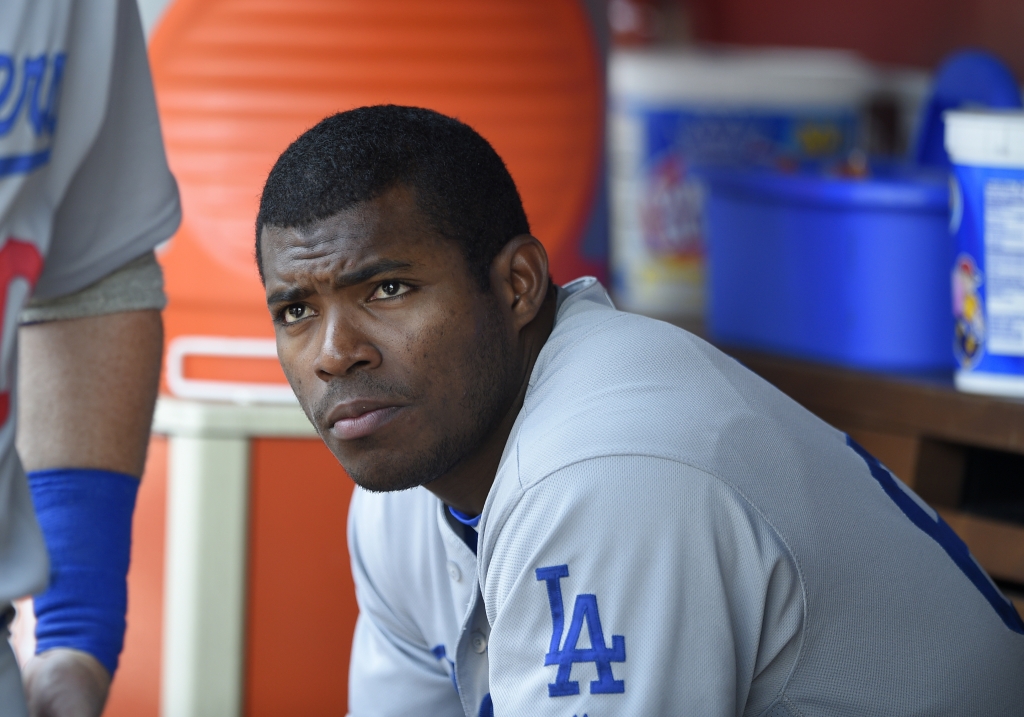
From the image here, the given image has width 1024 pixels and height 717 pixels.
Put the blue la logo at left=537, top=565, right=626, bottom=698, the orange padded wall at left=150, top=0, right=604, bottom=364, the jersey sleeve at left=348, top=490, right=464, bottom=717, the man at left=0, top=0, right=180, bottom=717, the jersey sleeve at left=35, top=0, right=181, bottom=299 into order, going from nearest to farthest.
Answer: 1. the blue la logo at left=537, top=565, right=626, bottom=698
2. the man at left=0, top=0, right=180, bottom=717
3. the jersey sleeve at left=35, top=0, right=181, bottom=299
4. the jersey sleeve at left=348, top=490, right=464, bottom=717
5. the orange padded wall at left=150, top=0, right=604, bottom=364

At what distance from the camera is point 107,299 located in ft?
3.44

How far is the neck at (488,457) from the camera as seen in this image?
1.04 meters

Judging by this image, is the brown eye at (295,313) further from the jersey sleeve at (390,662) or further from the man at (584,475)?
the jersey sleeve at (390,662)

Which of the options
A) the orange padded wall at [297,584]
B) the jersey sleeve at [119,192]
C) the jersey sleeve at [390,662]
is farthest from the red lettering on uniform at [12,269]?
the orange padded wall at [297,584]

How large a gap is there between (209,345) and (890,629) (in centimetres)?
91

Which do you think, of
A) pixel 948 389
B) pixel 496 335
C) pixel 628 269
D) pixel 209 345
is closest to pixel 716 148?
pixel 628 269

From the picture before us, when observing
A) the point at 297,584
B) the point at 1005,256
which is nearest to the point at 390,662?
the point at 297,584

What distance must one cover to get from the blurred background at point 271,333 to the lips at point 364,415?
57cm

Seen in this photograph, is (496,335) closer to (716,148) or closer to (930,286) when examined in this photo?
(930,286)

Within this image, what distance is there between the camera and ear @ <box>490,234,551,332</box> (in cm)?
104

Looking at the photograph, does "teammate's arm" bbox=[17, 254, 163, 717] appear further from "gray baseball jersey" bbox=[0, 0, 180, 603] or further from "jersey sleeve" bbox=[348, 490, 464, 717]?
"jersey sleeve" bbox=[348, 490, 464, 717]

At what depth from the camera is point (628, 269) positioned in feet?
6.64

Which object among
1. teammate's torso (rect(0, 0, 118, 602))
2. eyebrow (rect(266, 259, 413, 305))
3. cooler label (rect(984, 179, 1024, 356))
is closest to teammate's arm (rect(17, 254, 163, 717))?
teammate's torso (rect(0, 0, 118, 602))

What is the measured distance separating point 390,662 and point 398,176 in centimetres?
59
